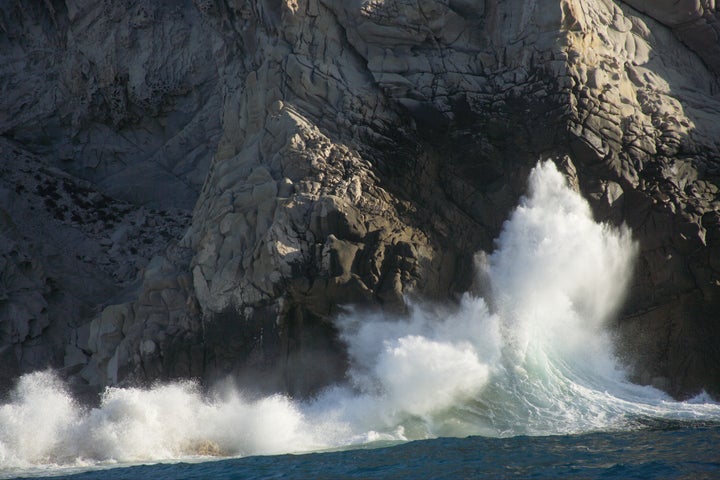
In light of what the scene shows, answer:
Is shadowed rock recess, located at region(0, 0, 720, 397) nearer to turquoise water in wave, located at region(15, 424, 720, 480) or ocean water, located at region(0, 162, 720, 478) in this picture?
ocean water, located at region(0, 162, 720, 478)

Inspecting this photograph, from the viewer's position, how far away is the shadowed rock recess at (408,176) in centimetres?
1908

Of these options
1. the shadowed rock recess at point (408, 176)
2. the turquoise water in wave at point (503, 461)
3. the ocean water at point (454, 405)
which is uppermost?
the shadowed rock recess at point (408, 176)

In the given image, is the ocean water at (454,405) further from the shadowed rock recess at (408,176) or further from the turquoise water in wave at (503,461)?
the shadowed rock recess at (408,176)

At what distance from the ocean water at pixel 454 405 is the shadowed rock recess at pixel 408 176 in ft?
1.77

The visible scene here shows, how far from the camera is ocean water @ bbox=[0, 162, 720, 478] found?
1505 cm

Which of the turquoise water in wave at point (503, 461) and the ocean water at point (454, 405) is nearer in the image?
the turquoise water in wave at point (503, 461)

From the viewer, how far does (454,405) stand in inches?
714

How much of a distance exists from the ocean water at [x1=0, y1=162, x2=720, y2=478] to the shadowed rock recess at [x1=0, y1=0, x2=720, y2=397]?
54 centimetres

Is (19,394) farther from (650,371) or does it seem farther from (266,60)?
(650,371)

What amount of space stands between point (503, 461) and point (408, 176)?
318 inches

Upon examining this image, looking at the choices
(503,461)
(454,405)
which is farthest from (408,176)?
(503,461)

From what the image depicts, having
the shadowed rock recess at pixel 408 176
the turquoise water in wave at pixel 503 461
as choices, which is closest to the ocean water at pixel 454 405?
the turquoise water in wave at pixel 503 461

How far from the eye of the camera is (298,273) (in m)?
18.8

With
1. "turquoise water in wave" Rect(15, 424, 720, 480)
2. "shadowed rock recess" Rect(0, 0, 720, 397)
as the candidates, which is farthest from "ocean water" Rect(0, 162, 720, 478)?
"shadowed rock recess" Rect(0, 0, 720, 397)
